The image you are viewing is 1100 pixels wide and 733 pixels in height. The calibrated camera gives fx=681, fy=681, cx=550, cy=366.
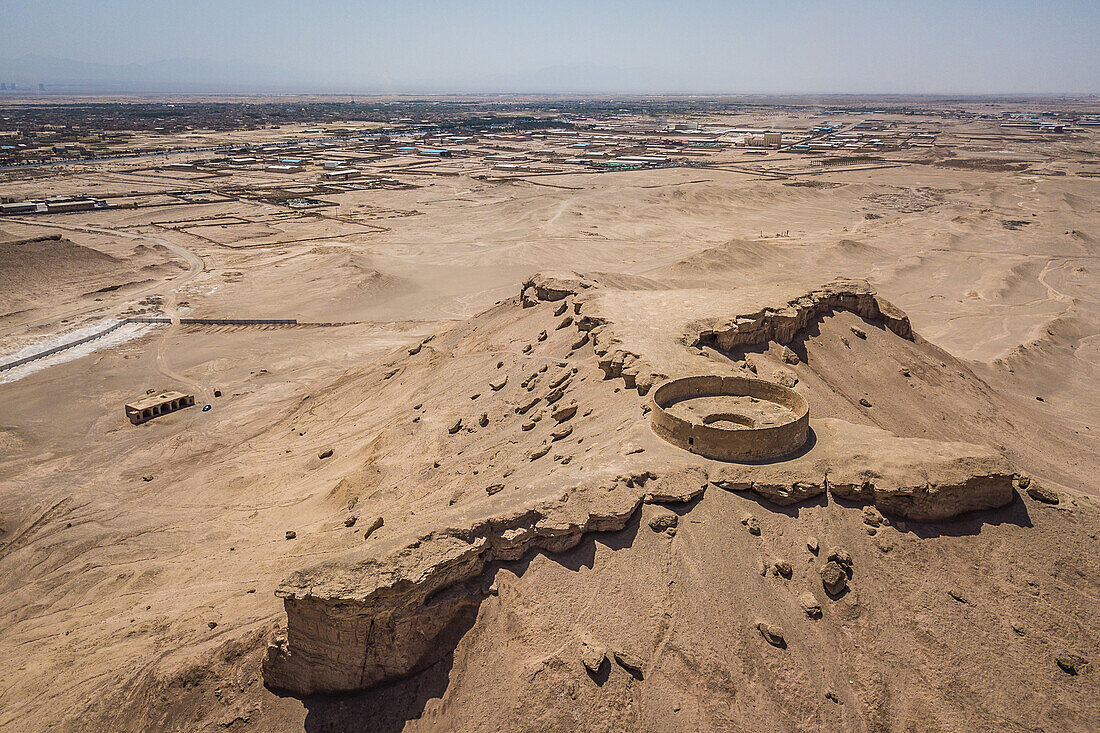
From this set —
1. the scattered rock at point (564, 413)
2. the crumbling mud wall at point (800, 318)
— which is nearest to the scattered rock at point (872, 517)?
the scattered rock at point (564, 413)

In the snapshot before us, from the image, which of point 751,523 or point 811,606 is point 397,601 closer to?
point 751,523

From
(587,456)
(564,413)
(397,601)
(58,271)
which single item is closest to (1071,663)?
(587,456)

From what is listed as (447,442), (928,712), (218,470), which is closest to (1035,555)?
(928,712)

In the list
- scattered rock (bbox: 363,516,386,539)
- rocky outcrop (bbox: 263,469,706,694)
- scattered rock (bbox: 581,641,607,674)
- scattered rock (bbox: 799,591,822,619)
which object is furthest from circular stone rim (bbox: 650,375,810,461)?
scattered rock (bbox: 363,516,386,539)

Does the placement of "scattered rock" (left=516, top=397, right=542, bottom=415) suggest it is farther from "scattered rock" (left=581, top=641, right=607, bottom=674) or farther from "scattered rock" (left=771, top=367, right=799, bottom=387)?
"scattered rock" (left=581, top=641, right=607, bottom=674)

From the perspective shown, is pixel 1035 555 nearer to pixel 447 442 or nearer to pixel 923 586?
pixel 923 586

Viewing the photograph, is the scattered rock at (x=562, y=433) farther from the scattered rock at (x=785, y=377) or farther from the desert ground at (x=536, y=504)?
the scattered rock at (x=785, y=377)
